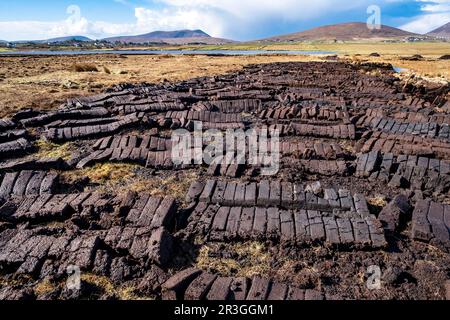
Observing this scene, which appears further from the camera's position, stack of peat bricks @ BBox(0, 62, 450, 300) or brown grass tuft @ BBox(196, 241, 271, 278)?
brown grass tuft @ BBox(196, 241, 271, 278)

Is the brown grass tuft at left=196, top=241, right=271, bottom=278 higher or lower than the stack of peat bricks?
lower

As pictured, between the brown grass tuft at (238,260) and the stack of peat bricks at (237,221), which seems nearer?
the stack of peat bricks at (237,221)

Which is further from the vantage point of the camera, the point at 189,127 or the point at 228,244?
the point at 189,127

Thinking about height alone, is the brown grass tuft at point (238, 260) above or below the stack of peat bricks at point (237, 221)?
below

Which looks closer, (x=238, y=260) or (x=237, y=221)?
(x=238, y=260)

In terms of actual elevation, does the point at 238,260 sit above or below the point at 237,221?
below
